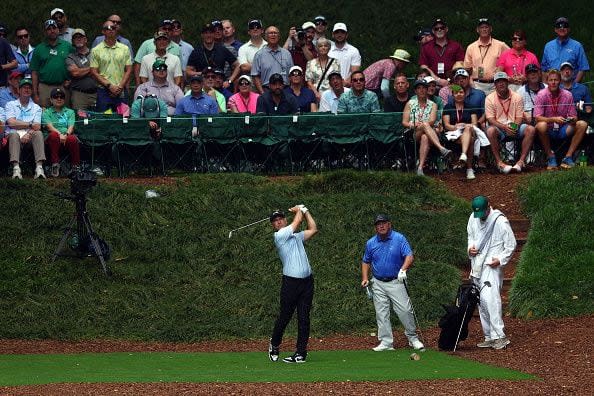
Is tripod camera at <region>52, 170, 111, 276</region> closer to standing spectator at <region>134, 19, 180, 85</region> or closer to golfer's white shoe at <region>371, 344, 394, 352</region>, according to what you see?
golfer's white shoe at <region>371, 344, 394, 352</region>

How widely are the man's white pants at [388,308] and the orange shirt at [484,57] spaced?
8.41 meters

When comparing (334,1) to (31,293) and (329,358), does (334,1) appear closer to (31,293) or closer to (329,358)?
(31,293)

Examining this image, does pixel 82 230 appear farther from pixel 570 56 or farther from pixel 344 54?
pixel 570 56

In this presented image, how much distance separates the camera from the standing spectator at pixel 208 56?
2770 centimetres

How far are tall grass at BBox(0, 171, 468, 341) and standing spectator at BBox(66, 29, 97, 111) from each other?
283cm

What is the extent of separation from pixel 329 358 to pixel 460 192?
7.11 meters

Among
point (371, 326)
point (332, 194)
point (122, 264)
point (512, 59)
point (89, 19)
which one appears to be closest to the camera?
point (371, 326)

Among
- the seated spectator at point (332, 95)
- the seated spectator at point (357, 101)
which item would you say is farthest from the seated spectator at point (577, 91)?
the seated spectator at point (332, 95)

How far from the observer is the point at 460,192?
25719 millimetres

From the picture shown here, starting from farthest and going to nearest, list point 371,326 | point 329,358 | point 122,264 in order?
point 122,264
point 371,326
point 329,358

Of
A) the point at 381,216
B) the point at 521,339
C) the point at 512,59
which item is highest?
the point at 512,59

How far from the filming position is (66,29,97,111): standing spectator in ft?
89.5

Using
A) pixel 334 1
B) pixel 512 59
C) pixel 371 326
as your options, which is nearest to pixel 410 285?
pixel 371 326

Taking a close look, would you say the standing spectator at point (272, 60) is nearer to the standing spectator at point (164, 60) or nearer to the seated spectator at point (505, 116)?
the standing spectator at point (164, 60)
